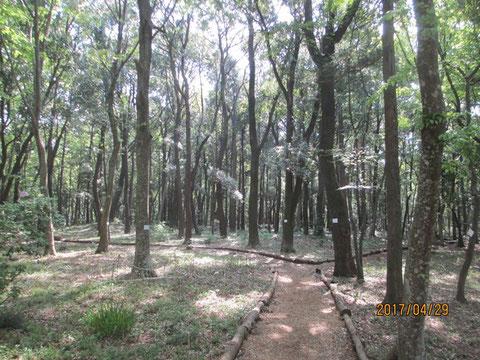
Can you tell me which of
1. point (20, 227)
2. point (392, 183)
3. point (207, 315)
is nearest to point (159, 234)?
point (207, 315)

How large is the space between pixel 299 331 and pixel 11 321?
4.62m

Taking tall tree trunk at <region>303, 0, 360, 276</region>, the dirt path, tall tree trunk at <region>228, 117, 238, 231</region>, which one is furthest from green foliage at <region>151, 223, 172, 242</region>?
the dirt path

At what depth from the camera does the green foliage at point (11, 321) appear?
4.46m

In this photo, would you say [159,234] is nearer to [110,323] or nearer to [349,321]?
[110,323]

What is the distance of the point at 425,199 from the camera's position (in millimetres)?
3430

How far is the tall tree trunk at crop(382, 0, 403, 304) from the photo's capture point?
6082 mm

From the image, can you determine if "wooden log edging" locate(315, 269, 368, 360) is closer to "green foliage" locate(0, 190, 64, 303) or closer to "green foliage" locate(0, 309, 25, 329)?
"green foliage" locate(0, 190, 64, 303)

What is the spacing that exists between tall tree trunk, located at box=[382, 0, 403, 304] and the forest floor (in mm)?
747

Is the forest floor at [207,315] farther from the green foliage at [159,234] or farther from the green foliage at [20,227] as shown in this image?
the green foliage at [159,234]

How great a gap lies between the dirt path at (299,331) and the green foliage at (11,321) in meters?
3.47

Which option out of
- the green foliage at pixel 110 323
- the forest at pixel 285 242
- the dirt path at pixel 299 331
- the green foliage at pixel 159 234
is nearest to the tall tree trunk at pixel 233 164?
the green foliage at pixel 159 234

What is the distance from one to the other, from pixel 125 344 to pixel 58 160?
3457cm

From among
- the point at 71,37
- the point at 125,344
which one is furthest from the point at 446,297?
the point at 71,37

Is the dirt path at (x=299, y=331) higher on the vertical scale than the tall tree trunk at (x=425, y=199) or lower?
lower
